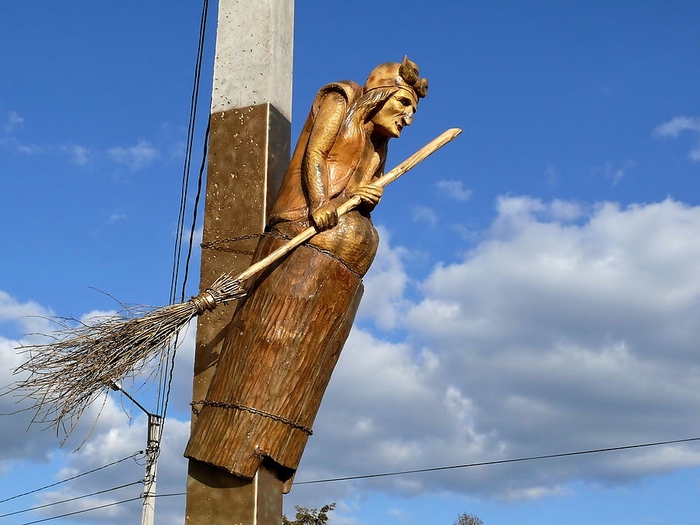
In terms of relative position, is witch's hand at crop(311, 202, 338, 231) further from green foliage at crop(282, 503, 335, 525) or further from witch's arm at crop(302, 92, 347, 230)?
green foliage at crop(282, 503, 335, 525)

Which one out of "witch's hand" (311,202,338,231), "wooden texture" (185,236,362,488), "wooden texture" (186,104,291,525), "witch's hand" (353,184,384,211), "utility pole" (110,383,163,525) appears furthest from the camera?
"utility pole" (110,383,163,525)

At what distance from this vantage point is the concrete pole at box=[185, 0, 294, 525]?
6922mm

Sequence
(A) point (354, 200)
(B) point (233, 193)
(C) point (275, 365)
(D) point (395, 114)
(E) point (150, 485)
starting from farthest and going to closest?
(E) point (150, 485) < (B) point (233, 193) < (D) point (395, 114) < (A) point (354, 200) < (C) point (275, 365)

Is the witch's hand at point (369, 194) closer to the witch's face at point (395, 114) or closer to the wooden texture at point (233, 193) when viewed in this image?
the witch's face at point (395, 114)

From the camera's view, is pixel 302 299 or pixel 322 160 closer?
pixel 302 299

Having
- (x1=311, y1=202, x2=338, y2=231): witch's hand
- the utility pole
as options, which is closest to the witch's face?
(x1=311, y1=202, x2=338, y2=231): witch's hand

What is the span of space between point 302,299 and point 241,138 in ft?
5.28

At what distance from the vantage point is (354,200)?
20.6ft

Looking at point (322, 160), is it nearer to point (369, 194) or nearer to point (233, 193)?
point (369, 194)

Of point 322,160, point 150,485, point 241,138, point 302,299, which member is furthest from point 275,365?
point 150,485

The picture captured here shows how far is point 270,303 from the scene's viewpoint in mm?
6074

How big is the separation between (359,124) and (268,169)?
0.85 m

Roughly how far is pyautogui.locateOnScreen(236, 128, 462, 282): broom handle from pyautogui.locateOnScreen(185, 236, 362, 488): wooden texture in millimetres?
68

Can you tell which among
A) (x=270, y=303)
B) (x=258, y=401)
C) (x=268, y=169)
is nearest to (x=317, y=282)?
(x=270, y=303)
